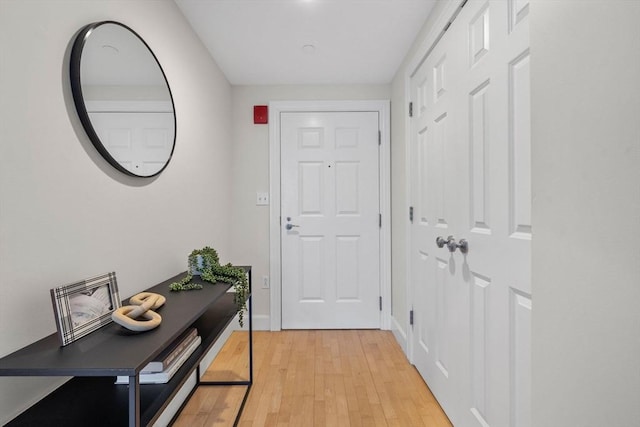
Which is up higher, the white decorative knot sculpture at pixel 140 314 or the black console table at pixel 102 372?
the white decorative knot sculpture at pixel 140 314

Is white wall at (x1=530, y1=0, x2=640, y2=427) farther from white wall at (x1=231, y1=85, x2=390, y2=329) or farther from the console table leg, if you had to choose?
white wall at (x1=231, y1=85, x2=390, y2=329)

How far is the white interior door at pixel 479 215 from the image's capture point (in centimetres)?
108

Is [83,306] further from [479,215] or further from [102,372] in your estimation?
[479,215]

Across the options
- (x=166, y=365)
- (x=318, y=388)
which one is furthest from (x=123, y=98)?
(x=318, y=388)

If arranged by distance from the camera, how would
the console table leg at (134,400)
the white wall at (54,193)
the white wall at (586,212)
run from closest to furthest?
the white wall at (586,212) < the console table leg at (134,400) < the white wall at (54,193)

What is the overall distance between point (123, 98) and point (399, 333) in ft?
7.79

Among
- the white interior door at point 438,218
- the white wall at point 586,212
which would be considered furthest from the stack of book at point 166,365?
the white interior door at point 438,218

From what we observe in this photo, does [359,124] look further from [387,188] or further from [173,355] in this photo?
[173,355]

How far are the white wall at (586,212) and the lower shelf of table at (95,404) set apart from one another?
3.29 feet

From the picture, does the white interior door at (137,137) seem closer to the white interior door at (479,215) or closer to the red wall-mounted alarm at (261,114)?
the red wall-mounted alarm at (261,114)

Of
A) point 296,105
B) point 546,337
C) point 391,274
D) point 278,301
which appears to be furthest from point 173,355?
point 296,105

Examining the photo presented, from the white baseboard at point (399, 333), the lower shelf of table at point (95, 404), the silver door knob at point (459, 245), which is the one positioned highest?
the silver door knob at point (459, 245)

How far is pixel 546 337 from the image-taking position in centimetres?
74

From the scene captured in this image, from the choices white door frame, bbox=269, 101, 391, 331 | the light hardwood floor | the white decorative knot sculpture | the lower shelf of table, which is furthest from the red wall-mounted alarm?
the lower shelf of table
